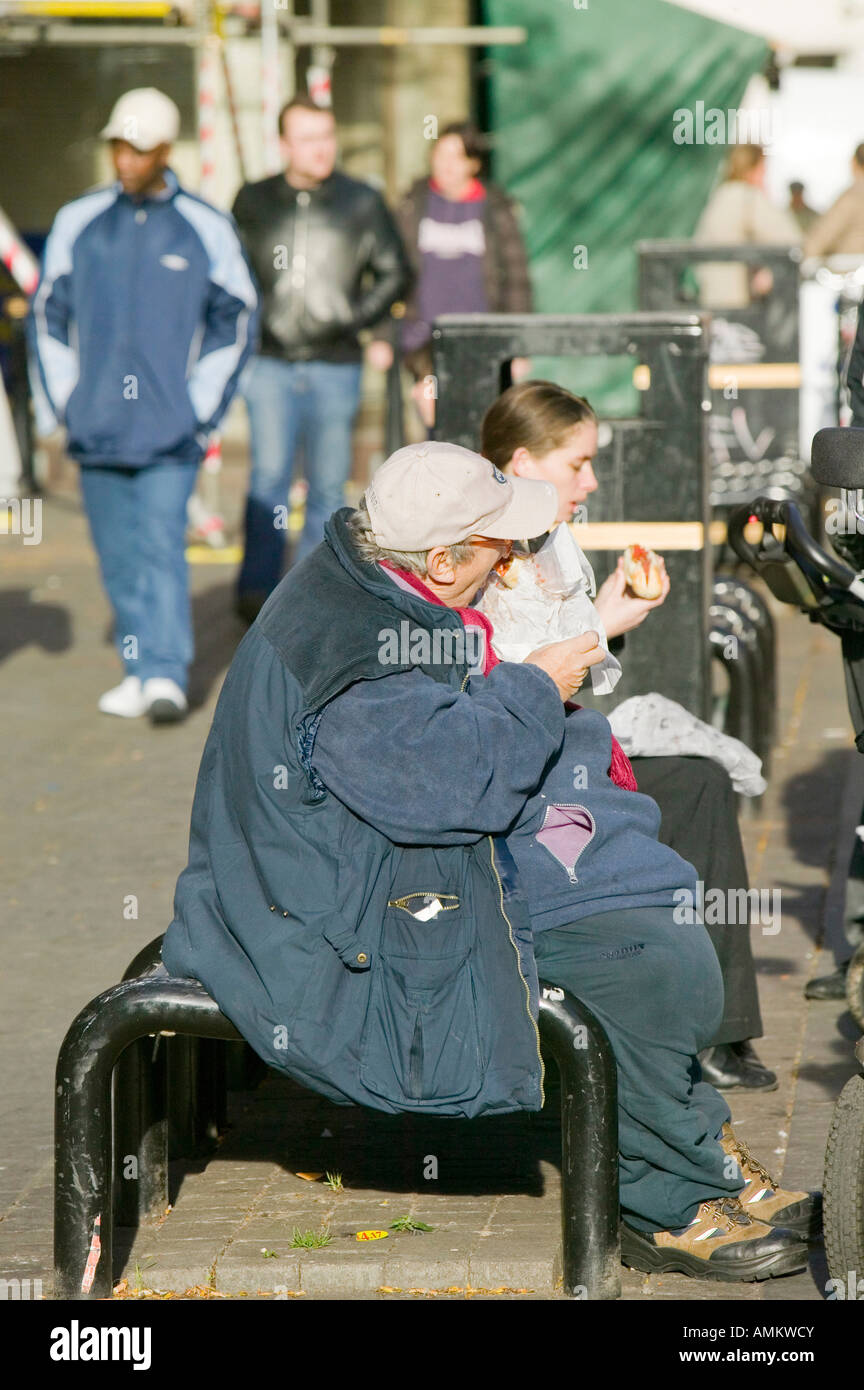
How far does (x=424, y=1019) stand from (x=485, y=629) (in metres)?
0.80

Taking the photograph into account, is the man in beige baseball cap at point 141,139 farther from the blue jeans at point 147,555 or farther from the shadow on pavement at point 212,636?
the shadow on pavement at point 212,636

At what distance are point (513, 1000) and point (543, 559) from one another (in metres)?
1.13

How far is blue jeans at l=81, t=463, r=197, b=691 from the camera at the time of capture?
8.04 meters

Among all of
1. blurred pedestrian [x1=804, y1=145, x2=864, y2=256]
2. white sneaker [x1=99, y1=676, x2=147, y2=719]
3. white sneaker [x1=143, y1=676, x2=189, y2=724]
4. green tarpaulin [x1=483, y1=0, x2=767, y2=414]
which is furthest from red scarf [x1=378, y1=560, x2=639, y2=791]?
green tarpaulin [x1=483, y1=0, x2=767, y2=414]

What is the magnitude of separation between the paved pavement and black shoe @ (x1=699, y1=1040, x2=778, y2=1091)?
0.05m

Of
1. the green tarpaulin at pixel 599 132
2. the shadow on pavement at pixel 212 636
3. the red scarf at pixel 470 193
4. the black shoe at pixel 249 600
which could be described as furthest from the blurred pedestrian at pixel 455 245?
the green tarpaulin at pixel 599 132

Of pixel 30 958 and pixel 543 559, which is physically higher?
pixel 543 559

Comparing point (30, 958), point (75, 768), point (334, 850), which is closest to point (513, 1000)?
point (334, 850)

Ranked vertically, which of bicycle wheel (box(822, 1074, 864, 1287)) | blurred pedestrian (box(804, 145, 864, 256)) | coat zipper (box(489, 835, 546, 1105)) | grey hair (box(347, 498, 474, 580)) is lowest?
bicycle wheel (box(822, 1074, 864, 1287))

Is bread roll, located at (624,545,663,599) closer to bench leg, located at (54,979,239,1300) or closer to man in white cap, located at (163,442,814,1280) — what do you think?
man in white cap, located at (163,442,814,1280)

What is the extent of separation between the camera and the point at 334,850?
341cm

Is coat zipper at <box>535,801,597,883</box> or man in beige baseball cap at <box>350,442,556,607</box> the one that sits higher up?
man in beige baseball cap at <box>350,442,556,607</box>

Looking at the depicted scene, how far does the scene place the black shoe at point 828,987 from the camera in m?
5.12

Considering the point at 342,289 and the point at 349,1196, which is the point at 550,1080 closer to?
the point at 349,1196
